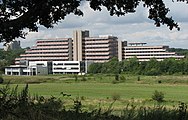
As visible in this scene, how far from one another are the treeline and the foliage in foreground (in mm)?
143035

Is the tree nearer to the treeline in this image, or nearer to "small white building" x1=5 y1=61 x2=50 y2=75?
the treeline

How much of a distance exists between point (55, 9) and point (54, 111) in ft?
14.1

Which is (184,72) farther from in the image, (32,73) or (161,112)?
(161,112)

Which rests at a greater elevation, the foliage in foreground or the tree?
the tree

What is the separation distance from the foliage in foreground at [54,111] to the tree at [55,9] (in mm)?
2423

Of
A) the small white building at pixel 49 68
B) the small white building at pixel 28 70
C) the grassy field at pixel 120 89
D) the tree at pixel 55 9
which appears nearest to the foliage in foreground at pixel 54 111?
the tree at pixel 55 9

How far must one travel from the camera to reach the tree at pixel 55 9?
31.7ft

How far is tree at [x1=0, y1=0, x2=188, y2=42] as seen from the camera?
966 centimetres

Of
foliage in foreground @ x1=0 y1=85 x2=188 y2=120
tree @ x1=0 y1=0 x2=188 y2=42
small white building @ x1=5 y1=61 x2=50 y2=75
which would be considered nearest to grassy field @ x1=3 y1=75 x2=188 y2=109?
tree @ x1=0 y1=0 x2=188 y2=42

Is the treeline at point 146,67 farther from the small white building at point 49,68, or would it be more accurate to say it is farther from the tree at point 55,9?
the tree at point 55,9

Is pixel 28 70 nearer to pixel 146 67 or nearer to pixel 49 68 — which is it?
pixel 49 68

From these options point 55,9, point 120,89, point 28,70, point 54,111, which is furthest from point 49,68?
point 54,111

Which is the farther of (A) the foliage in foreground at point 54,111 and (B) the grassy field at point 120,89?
(B) the grassy field at point 120,89

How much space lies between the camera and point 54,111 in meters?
6.80
